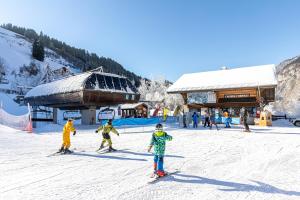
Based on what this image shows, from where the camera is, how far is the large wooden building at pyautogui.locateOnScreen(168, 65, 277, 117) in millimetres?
30688

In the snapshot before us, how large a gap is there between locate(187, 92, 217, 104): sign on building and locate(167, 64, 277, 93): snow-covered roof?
3.07 feet

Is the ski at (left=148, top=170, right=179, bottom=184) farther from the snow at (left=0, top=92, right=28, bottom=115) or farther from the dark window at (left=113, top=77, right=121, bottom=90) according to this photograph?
the snow at (left=0, top=92, right=28, bottom=115)

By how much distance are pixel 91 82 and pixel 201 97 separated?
1411 cm

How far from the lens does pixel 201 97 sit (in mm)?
33469

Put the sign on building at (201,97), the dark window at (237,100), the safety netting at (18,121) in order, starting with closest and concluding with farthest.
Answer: the safety netting at (18,121) < the dark window at (237,100) < the sign on building at (201,97)

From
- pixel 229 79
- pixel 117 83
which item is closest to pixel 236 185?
pixel 229 79

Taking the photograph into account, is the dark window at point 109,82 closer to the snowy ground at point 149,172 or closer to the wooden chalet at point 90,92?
the wooden chalet at point 90,92

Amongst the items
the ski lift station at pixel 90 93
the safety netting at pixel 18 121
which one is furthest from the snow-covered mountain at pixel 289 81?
the safety netting at pixel 18 121

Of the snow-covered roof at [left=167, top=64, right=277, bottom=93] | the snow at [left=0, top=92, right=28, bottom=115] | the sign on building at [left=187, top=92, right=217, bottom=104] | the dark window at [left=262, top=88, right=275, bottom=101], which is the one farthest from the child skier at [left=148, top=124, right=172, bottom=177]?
the snow at [left=0, top=92, right=28, bottom=115]

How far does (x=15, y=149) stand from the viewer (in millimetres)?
14117

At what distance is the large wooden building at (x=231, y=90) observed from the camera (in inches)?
1208

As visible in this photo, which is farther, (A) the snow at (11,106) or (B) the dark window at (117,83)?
(A) the snow at (11,106)

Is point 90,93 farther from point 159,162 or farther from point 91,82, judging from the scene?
point 159,162

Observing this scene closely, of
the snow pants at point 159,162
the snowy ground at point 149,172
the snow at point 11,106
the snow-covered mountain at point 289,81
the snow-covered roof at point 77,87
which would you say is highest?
the snow-covered mountain at point 289,81
